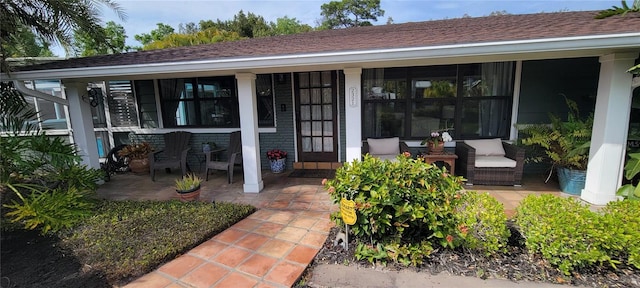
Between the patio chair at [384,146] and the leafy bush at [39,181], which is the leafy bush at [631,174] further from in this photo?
the leafy bush at [39,181]

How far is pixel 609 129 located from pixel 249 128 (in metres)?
4.38

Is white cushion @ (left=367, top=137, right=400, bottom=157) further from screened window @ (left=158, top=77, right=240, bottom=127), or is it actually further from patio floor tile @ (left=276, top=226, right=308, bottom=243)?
screened window @ (left=158, top=77, right=240, bottom=127)

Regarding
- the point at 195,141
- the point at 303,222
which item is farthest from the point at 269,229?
the point at 195,141

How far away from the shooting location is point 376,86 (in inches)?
195

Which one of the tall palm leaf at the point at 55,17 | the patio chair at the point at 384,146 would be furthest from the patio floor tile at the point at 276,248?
the tall palm leaf at the point at 55,17

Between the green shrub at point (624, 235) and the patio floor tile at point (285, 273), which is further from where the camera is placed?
the patio floor tile at point (285, 273)

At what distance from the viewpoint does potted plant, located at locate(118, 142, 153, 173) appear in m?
5.40

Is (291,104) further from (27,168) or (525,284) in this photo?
(525,284)

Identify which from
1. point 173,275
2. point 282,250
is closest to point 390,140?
point 282,250

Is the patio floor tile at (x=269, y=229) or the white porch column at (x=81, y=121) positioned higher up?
the white porch column at (x=81, y=121)

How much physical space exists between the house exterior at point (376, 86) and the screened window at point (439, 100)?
0.02 metres

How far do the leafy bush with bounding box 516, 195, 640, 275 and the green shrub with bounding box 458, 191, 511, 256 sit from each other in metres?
0.20

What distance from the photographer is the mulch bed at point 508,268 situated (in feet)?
6.32

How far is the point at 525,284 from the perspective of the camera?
189 centimetres
